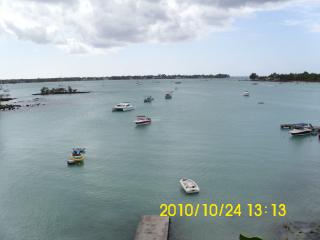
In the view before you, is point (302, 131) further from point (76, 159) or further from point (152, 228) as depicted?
point (152, 228)

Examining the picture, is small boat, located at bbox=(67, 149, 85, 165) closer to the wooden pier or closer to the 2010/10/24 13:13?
the 2010/10/24 13:13

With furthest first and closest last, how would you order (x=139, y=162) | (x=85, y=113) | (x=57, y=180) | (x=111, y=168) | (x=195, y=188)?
(x=85, y=113) → (x=139, y=162) → (x=111, y=168) → (x=57, y=180) → (x=195, y=188)

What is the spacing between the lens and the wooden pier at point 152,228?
28266 millimetres

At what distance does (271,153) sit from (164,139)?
2358 centimetres

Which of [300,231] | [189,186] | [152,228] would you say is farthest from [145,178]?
[300,231]

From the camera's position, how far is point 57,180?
1822 inches

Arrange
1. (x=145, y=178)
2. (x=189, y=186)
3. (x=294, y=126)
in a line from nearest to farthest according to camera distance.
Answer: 1. (x=189, y=186)
2. (x=145, y=178)
3. (x=294, y=126)

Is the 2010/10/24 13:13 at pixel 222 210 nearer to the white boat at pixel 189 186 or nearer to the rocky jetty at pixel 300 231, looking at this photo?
the rocky jetty at pixel 300 231

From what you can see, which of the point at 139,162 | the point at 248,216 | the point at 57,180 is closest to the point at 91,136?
the point at 139,162

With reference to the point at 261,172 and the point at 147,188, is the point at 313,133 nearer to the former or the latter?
the point at 261,172

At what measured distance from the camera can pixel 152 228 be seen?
1171 inches

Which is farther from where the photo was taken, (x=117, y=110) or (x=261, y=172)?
(x=117, y=110)

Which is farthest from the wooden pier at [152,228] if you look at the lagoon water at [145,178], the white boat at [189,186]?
the white boat at [189,186]

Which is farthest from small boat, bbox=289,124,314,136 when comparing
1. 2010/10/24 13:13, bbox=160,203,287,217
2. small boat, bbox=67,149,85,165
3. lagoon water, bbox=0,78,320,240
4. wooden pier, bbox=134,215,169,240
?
wooden pier, bbox=134,215,169,240
